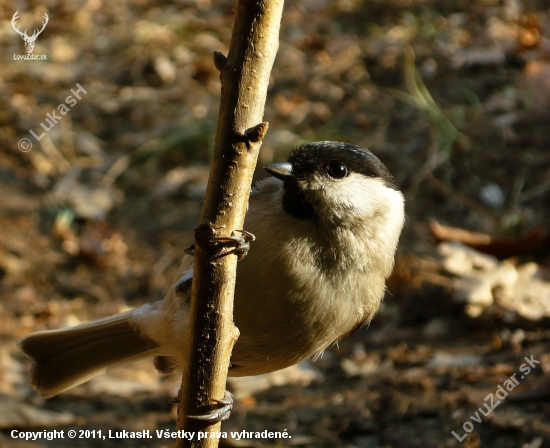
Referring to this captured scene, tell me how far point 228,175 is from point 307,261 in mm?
645

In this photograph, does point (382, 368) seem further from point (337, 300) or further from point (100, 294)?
point (100, 294)

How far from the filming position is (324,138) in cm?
477

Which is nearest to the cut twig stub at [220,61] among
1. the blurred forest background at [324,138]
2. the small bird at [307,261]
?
the small bird at [307,261]

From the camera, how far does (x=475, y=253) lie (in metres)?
3.67

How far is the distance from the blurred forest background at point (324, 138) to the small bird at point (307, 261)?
0.80 metres

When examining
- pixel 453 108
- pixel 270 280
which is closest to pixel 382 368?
pixel 270 280

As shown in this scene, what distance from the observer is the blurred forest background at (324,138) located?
2900mm

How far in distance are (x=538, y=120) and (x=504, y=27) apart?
1349mm

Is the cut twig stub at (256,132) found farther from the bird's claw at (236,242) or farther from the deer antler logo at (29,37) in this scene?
the deer antler logo at (29,37)

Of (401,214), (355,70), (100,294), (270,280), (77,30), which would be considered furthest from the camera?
(77,30)

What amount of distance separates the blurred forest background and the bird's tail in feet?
0.99

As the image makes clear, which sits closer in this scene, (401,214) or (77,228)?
(401,214)

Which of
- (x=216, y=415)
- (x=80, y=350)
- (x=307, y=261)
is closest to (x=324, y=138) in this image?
(x=80, y=350)

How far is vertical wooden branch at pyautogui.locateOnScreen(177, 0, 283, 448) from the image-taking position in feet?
4.32
